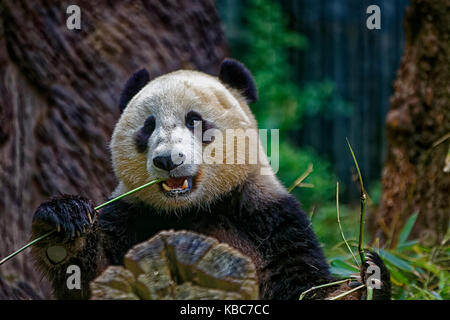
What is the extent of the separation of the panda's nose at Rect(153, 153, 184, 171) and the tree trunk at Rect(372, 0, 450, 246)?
7.76 feet

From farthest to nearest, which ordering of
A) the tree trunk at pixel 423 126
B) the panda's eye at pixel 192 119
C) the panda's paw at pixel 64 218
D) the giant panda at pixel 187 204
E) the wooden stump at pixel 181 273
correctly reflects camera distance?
the tree trunk at pixel 423 126 → the panda's eye at pixel 192 119 → the giant panda at pixel 187 204 → the panda's paw at pixel 64 218 → the wooden stump at pixel 181 273

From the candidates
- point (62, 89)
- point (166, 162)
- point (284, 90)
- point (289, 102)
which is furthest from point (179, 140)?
point (284, 90)

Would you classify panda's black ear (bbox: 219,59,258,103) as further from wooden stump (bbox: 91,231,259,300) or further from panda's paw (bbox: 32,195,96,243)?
wooden stump (bbox: 91,231,259,300)

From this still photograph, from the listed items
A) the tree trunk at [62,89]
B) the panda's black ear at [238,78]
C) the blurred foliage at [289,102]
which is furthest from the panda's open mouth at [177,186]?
the blurred foliage at [289,102]

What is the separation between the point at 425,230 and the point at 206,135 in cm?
234

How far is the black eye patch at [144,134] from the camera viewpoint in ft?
8.76

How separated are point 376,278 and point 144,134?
1292mm

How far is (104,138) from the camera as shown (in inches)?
165

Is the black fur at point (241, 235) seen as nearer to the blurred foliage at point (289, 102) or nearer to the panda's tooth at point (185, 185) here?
the panda's tooth at point (185, 185)

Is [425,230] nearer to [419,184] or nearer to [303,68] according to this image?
[419,184]

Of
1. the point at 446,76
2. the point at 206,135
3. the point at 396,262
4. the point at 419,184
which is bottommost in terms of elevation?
the point at 396,262

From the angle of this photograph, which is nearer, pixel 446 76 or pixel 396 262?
pixel 396 262

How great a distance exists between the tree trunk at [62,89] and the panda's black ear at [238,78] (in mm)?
1211

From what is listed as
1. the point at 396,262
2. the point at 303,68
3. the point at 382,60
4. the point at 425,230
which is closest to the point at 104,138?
the point at 396,262
